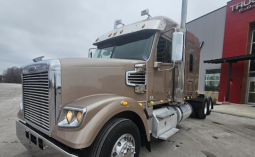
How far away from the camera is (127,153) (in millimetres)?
2250

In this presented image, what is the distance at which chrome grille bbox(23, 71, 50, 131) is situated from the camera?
205cm

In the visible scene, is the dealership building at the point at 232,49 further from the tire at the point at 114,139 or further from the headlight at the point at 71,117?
the headlight at the point at 71,117

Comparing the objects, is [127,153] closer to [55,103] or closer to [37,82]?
[55,103]

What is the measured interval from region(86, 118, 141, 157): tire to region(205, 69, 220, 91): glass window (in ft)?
51.1

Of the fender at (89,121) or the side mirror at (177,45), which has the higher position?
the side mirror at (177,45)

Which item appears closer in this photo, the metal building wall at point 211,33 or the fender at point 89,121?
the fender at point 89,121

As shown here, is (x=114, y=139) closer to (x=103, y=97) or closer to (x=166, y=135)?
(x=103, y=97)

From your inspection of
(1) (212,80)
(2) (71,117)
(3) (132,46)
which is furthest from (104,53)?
(1) (212,80)

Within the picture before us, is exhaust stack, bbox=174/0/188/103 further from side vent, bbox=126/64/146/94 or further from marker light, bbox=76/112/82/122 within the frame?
marker light, bbox=76/112/82/122

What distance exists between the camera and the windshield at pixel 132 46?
300cm

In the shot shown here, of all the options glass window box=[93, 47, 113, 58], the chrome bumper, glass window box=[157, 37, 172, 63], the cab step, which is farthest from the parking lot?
glass window box=[93, 47, 113, 58]

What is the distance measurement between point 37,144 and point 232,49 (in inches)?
634

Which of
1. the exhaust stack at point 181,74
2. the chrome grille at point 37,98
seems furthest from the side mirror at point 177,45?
the chrome grille at point 37,98

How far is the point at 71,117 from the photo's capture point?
1847 mm
